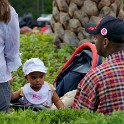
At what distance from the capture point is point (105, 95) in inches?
179

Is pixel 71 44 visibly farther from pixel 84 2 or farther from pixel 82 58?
pixel 82 58

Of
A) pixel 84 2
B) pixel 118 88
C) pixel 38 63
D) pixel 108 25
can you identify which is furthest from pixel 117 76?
pixel 84 2

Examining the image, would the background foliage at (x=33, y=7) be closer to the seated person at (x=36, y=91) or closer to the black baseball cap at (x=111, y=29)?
the seated person at (x=36, y=91)

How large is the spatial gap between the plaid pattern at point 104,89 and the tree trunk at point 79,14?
5383 mm

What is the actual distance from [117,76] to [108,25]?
0.47 meters

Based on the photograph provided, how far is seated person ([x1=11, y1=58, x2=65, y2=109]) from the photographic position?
6211 mm

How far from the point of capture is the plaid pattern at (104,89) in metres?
4.56

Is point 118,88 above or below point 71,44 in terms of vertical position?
above

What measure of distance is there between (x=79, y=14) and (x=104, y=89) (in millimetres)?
5668

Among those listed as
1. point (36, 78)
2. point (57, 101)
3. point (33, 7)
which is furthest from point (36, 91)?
point (33, 7)

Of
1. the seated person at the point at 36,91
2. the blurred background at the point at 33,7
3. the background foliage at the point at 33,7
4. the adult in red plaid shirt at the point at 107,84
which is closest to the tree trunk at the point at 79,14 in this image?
the seated person at the point at 36,91

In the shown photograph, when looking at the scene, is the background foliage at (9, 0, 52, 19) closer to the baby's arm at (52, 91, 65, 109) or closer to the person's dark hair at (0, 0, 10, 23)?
the baby's arm at (52, 91, 65, 109)

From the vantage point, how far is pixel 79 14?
10133 millimetres

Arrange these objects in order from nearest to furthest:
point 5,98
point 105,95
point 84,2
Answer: point 105,95 < point 5,98 < point 84,2
